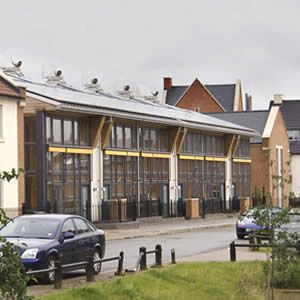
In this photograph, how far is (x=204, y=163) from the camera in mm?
65375

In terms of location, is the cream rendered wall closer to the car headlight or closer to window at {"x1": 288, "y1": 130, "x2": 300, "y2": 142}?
the car headlight

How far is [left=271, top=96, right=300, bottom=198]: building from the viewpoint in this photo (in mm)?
91375

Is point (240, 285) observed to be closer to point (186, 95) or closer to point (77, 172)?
point (77, 172)

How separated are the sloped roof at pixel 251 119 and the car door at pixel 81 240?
193ft

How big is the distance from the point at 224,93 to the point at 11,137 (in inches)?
2750

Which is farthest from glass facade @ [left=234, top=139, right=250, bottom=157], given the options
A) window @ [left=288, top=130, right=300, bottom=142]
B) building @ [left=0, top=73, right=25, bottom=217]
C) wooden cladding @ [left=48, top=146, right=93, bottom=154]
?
building @ [left=0, top=73, right=25, bottom=217]

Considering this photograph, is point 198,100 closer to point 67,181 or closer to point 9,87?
point 67,181

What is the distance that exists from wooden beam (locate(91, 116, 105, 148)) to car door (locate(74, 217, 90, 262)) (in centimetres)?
2814

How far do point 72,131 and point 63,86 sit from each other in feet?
37.9

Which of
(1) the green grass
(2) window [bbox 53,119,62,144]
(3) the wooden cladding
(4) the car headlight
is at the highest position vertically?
(2) window [bbox 53,119,62,144]

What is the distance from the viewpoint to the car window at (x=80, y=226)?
2121 cm

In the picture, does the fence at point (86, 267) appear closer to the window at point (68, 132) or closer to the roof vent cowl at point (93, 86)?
the window at point (68, 132)

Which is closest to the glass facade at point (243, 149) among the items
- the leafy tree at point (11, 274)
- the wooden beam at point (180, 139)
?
the wooden beam at point (180, 139)

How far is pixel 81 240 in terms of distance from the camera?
2088 centimetres
